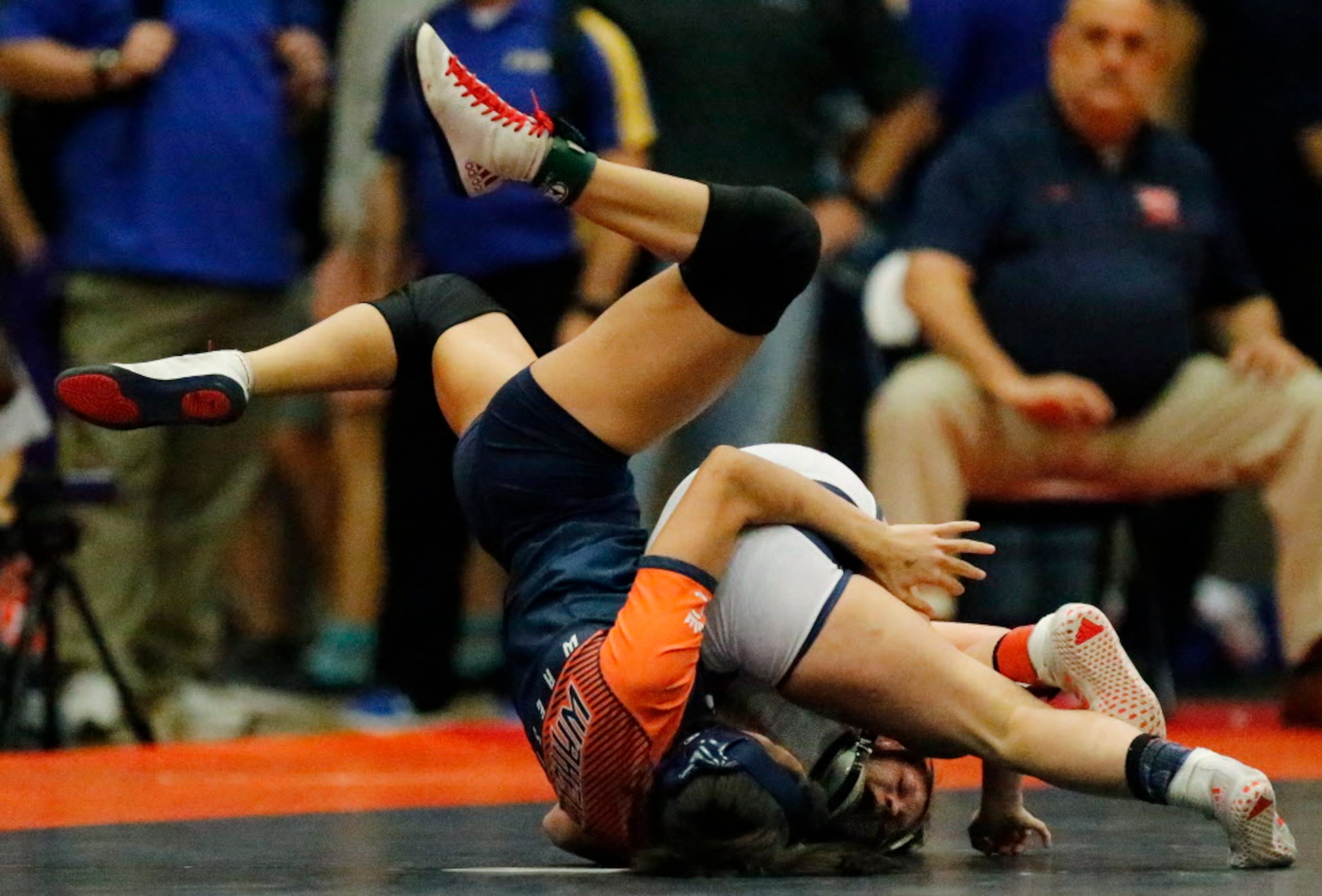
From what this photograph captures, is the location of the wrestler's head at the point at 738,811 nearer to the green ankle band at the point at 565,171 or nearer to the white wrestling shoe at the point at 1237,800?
the white wrestling shoe at the point at 1237,800

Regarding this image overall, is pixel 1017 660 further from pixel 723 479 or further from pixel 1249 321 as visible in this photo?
pixel 1249 321

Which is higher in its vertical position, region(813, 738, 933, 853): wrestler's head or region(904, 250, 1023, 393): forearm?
region(904, 250, 1023, 393): forearm

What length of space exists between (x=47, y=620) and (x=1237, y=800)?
3008 millimetres

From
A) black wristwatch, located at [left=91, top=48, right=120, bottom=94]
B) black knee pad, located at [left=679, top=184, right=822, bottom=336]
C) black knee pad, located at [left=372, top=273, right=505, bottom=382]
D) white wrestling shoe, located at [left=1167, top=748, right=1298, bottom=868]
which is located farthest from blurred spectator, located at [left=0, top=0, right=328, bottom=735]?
white wrestling shoe, located at [left=1167, top=748, right=1298, bottom=868]

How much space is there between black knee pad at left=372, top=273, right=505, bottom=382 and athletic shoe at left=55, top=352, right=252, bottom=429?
0.30 meters

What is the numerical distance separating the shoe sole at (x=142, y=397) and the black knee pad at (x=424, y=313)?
31 centimetres

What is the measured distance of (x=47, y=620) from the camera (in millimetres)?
5398

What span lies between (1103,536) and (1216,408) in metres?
0.50

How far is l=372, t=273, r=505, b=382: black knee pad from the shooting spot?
155 inches

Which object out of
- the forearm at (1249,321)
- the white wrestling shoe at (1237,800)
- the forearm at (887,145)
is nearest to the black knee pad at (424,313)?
the white wrestling shoe at (1237,800)

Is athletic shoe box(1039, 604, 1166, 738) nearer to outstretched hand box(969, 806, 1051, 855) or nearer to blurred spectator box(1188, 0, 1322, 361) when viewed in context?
outstretched hand box(969, 806, 1051, 855)

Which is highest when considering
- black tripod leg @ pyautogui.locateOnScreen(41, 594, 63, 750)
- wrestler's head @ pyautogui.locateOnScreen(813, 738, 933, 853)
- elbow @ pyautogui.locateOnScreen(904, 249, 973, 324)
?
elbow @ pyautogui.locateOnScreen(904, 249, 973, 324)

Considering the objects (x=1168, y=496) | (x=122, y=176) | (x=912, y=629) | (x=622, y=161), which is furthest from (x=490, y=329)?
(x=1168, y=496)

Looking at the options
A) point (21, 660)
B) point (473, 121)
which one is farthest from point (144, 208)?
point (473, 121)
